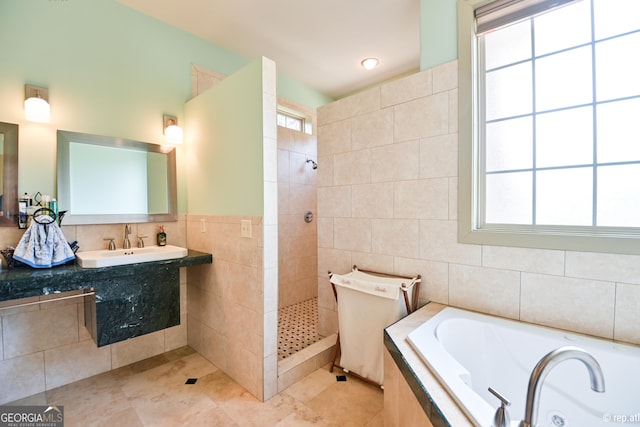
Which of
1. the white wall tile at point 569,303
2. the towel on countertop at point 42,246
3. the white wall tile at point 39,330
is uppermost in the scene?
the towel on countertop at point 42,246

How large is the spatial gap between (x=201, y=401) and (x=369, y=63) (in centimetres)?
337

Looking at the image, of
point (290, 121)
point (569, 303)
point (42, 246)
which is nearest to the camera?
point (569, 303)

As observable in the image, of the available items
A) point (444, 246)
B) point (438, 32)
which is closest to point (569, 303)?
point (444, 246)

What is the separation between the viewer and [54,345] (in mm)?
1910

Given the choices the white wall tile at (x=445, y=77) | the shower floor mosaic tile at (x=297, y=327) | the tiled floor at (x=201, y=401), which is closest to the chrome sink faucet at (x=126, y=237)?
the tiled floor at (x=201, y=401)

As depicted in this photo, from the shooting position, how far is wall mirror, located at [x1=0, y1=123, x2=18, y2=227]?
1.72 metres

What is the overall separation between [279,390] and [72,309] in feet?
5.11

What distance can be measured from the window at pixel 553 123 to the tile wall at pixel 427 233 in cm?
11

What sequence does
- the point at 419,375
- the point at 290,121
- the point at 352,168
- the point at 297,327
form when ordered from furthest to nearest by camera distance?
1. the point at 290,121
2. the point at 297,327
3. the point at 352,168
4. the point at 419,375

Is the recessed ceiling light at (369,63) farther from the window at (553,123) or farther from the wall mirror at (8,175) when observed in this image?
the wall mirror at (8,175)

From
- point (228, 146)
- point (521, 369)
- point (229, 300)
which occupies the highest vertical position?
point (228, 146)

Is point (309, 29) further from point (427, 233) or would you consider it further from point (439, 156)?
point (427, 233)

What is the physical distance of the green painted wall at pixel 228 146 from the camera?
1.84m

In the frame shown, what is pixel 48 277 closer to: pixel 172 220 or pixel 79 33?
pixel 172 220
